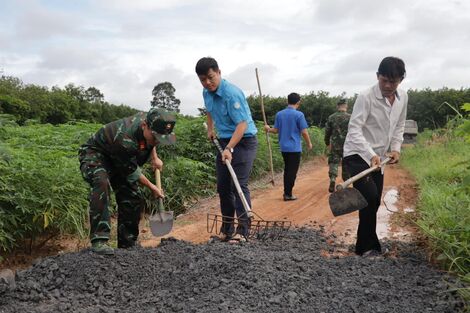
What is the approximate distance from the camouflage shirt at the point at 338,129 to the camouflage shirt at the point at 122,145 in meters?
4.52

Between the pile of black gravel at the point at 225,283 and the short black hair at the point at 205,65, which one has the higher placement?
the short black hair at the point at 205,65

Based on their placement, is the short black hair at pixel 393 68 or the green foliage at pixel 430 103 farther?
the green foliage at pixel 430 103

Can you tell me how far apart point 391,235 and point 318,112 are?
21.0 metres

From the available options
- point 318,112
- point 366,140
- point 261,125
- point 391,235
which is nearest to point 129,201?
point 366,140

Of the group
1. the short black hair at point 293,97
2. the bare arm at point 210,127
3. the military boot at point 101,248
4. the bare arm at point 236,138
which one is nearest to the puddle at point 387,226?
the bare arm at point 236,138

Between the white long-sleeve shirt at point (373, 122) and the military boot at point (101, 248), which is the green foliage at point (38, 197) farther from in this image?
the white long-sleeve shirt at point (373, 122)

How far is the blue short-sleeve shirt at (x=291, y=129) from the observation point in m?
8.14

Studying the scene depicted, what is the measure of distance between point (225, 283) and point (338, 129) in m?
5.15

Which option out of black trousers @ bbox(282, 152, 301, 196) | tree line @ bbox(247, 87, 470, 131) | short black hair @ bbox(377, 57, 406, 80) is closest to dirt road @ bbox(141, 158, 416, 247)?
black trousers @ bbox(282, 152, 301, 196)

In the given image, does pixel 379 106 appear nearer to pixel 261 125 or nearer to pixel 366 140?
pixel 366 140

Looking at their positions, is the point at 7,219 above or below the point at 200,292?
above

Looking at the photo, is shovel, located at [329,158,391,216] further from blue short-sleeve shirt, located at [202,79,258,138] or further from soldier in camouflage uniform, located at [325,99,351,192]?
soldier in camouflage uniform, located at [325,99,351,192]

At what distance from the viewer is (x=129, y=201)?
4516 mm

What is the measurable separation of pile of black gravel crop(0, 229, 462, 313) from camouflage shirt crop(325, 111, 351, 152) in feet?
13.2
